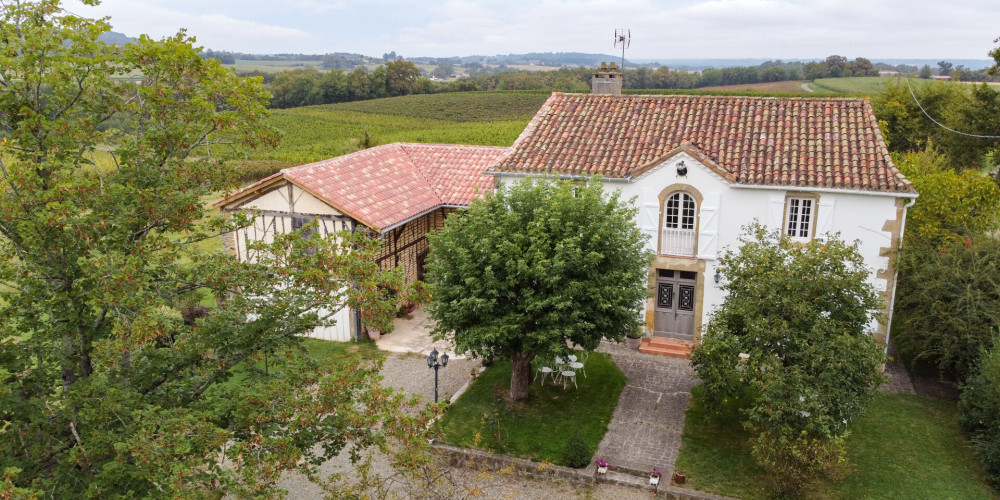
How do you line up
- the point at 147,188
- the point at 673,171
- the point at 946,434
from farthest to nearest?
the point at 673,171
the point at 946,434
the point at 147,188

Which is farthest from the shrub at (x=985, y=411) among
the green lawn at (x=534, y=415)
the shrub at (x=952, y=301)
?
the green lawn at (x=534, y=415)

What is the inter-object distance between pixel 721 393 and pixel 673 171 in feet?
20.7

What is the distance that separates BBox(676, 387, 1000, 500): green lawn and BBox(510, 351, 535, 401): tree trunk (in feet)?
11.9

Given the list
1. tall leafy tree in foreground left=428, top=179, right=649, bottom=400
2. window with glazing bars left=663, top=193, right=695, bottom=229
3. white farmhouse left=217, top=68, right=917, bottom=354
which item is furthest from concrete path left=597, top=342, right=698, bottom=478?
window with glazing bars left=663, top=193, right=695, bottom=229

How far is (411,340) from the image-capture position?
20.1 metres

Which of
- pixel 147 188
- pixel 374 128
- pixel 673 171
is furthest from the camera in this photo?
pixel 374 128

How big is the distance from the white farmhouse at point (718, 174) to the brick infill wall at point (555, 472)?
4.43m

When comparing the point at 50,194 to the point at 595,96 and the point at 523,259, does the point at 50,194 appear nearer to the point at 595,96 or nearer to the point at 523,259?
the point at 523,259

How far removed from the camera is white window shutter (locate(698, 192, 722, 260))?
17547 mm

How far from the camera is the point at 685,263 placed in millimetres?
18219

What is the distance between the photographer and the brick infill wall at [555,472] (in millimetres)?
12695

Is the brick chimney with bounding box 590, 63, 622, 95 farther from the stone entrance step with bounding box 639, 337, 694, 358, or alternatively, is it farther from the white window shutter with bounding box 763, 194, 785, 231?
the stone entrance step with bounding box 639, 337, 694, 358

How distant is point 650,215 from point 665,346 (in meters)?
3.59

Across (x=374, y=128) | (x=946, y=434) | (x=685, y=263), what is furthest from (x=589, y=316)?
(x=374, y=128)
